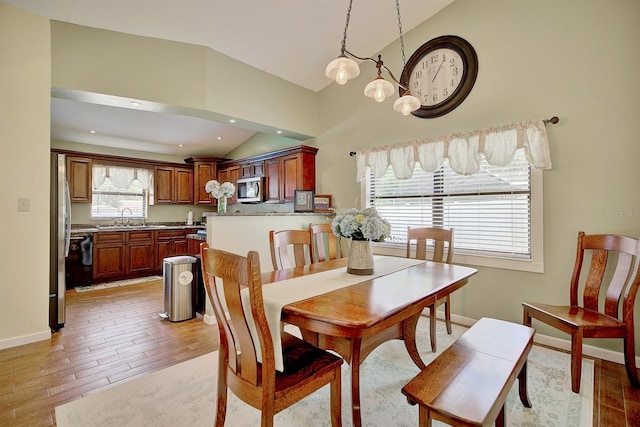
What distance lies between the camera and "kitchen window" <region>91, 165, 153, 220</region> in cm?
551

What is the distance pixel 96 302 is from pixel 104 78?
2815 mm

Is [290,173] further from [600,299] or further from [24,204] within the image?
[600,299]

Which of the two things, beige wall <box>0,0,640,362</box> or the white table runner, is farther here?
beige wall <box>0,0,640,362</box>

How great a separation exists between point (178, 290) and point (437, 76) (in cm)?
381

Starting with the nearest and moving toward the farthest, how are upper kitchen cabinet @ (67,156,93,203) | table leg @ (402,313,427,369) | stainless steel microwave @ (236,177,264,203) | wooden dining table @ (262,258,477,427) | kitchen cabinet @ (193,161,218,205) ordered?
wooden dining table @ (262,258,477,427) < table leg @ (402,313,427,369) < upper kitchen cabinet @ (67,156,93,203) < stainless steel microwave @ (236,177,264,203) < kitchen cabinet @ (193,161,218,205)

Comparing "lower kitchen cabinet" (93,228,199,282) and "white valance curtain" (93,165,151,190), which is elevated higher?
"white valance curtain" (93,165,151,190)

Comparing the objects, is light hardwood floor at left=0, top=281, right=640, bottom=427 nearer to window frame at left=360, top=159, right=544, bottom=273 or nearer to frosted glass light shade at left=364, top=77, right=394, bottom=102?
window frame at left=360, top=159, right=544, bottom=273

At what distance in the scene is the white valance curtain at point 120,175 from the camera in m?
5.48

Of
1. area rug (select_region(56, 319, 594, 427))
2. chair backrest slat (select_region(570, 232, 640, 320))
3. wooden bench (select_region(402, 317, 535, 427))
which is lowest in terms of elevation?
area rug (select_region(56, 319, 594, 427))

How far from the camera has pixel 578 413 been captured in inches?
69.3

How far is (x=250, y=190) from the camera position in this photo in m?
5.54

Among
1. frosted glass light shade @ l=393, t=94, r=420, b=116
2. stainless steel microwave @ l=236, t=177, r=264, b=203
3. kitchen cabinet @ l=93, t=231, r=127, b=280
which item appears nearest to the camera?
frosted glass light shade @ l=393, t=94, r=420, b=116

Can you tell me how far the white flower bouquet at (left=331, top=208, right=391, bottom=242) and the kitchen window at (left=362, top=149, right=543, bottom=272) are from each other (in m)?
1.66

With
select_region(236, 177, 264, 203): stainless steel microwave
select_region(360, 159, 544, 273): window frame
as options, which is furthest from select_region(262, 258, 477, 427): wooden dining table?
select_region(236, 177, 264, 203): stainless steel microwave
